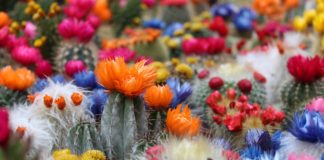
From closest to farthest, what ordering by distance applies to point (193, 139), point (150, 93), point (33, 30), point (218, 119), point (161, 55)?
point (193, 139) → point (150, 93) → point (218, 119) → point (33, 30) → point (161, 55)

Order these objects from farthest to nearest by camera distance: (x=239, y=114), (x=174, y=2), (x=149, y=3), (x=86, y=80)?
(x=149, y=3) < (x=174, y=2) < (x=86, y=80) < (x=239, y=114)

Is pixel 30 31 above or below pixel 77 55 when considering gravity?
above

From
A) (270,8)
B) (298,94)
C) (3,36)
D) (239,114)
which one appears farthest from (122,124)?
(270,8)

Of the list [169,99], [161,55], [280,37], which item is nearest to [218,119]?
[169,99]

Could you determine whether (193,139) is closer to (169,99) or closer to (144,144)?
(144,144)

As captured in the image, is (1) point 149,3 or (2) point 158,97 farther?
(1) point 149,3

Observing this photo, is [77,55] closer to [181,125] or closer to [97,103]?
[97,103]
